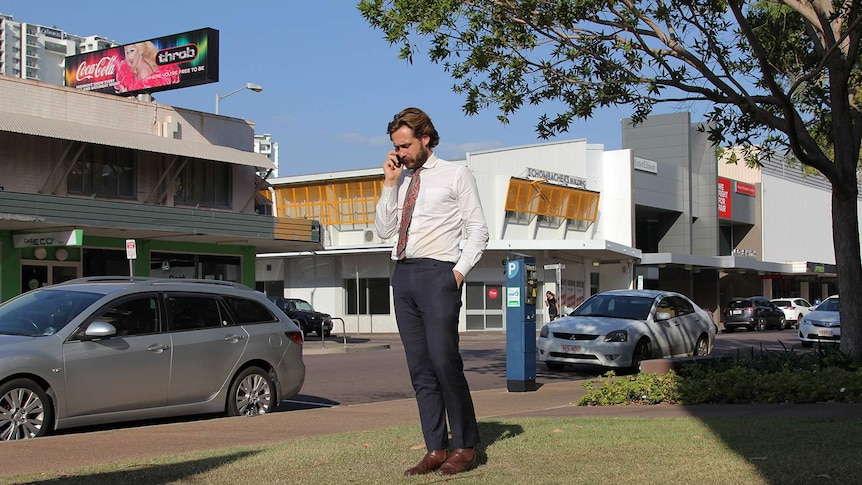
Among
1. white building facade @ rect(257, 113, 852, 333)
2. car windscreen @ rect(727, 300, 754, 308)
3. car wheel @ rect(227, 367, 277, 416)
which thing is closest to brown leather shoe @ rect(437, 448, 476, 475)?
car wheel @ rect(227, 367, 277, 416)

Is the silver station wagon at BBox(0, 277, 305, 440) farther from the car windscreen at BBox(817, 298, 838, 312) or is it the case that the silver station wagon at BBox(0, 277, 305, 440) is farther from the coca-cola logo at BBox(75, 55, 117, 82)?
the coca-cola logo at BBox(75, 55, 117, 82)

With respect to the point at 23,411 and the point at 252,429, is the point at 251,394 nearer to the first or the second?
the point at 252,429

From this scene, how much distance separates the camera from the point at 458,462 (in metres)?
5.40

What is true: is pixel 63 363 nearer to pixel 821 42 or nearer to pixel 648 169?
pixel 821 42

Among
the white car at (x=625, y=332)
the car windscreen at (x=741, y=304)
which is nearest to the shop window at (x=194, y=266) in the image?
the white car at (x=625, y=332)

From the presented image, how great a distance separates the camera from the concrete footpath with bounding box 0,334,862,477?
6.80 metres

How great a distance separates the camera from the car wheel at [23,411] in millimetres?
8703

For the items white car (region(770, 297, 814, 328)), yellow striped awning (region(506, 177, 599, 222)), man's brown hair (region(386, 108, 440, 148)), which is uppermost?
yellow striped awning (region(506, 177, 599, 222))

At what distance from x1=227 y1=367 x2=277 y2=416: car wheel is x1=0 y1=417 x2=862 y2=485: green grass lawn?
370 centimetres

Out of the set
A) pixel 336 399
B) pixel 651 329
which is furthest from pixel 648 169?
pixel 336 399

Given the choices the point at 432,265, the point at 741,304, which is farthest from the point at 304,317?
the point at 432,265

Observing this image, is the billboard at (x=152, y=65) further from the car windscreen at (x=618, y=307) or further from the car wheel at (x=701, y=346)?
the car wheel at (x=701, y=346)

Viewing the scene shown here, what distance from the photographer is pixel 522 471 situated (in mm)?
5305

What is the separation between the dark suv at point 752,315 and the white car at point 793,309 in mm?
3038
